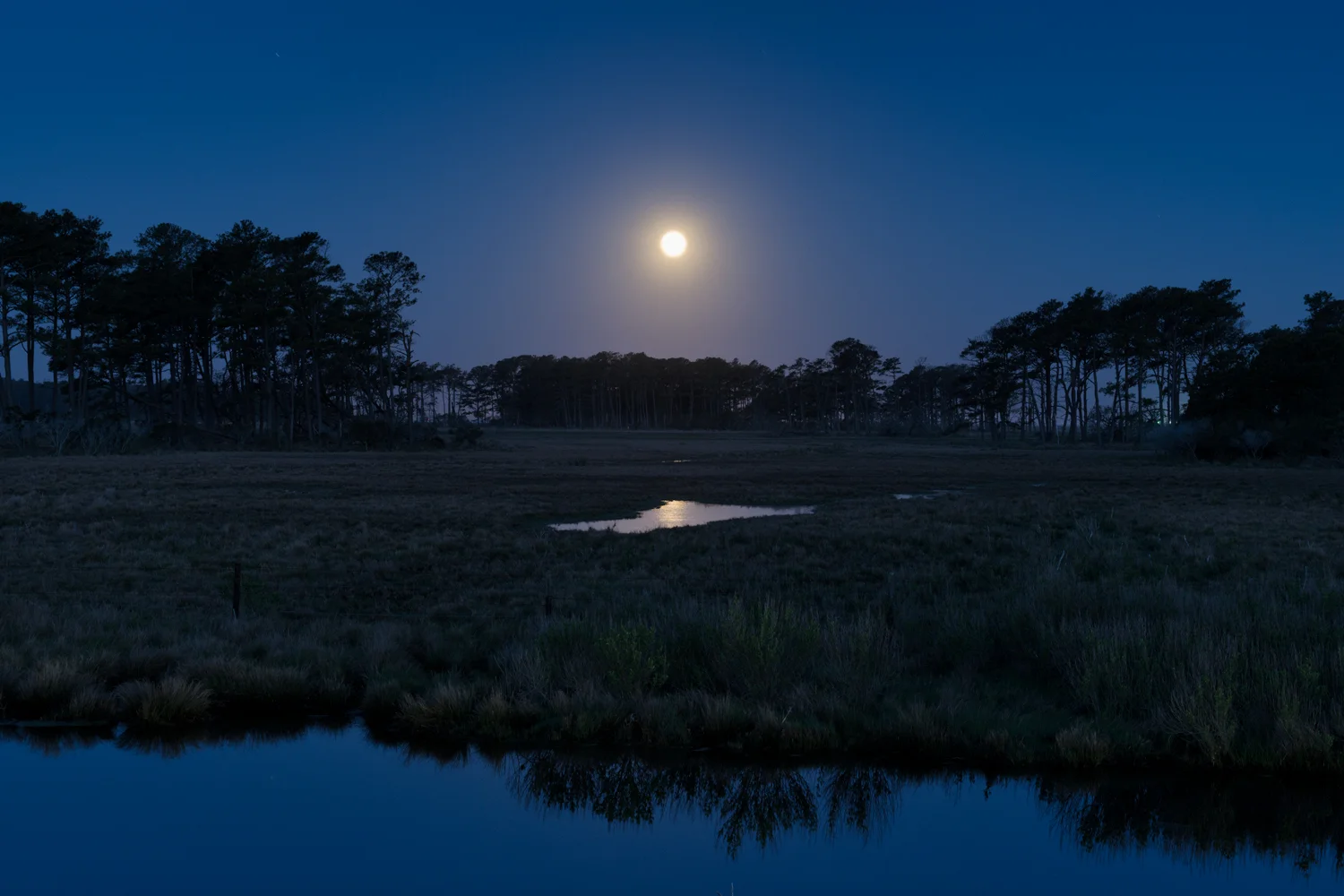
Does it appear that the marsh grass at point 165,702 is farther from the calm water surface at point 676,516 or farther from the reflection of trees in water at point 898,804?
the calm water surface at point 676,516

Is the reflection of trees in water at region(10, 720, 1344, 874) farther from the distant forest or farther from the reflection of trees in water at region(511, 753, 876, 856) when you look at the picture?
the distant forest

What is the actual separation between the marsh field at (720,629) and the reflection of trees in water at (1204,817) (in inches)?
12.0

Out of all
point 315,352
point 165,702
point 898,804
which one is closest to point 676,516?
point 165,702

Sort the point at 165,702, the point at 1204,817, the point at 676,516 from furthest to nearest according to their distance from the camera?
the point at 676,516 < the point at 165,702 < the point at 1204,817

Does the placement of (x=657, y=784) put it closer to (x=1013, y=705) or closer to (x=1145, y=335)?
(x=1013, y=705)

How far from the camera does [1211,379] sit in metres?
57.4

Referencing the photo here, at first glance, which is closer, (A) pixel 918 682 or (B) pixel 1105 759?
(B) pixel 1105 759

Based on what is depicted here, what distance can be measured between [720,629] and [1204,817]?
4.69m

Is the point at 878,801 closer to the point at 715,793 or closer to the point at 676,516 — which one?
the point at 715,793

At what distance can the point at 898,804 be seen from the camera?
24.1 feet

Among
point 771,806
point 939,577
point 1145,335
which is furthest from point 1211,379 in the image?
point 771,806

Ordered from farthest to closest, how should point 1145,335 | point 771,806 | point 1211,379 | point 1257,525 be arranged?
point 1145,335
point 1211,379
point 1257,525
point 771,806

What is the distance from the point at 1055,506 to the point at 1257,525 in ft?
18.4

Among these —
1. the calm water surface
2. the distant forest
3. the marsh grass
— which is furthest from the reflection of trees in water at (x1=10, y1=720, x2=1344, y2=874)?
the distant forest
